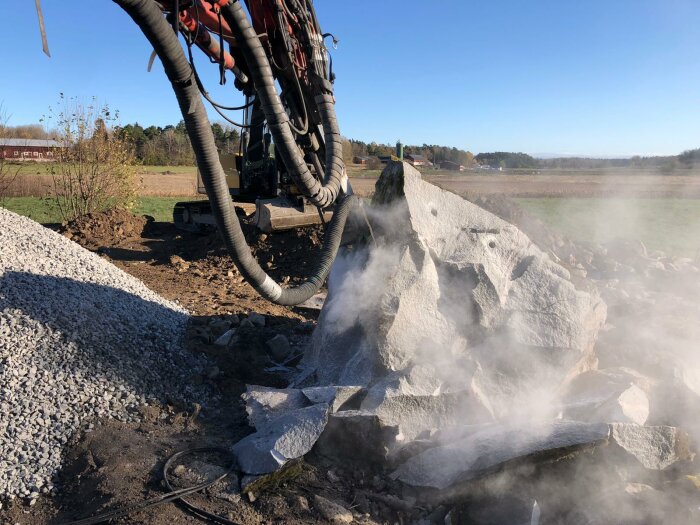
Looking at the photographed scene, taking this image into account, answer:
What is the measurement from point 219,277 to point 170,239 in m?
4.33

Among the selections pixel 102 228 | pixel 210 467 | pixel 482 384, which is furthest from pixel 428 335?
pixel 102 228

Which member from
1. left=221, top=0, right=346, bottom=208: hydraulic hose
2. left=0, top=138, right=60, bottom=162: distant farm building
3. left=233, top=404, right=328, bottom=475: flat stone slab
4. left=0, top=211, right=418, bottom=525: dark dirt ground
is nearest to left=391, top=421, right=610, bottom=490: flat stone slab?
left=0, top=211, right=418, bottom=525: dark dirt ground

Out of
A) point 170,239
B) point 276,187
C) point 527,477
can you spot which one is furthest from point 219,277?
point 527,477

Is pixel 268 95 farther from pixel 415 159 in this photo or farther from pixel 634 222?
pixel 634 222

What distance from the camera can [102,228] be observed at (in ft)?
41.2

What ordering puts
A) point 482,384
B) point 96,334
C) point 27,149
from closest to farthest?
point 482,384, point 96,334, point 27,149

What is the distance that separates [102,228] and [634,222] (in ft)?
47.1

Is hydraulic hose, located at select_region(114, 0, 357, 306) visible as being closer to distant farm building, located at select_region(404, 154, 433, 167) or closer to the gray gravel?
the gray gravel

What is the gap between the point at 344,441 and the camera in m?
3.79

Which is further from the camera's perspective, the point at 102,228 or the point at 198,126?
the point at 102,228

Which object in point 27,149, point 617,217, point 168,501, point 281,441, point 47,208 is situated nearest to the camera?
point 168,501

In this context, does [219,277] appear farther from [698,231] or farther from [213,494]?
[698,231]

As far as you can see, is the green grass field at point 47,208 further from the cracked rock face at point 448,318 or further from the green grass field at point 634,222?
the cracked rock face at point 448,318

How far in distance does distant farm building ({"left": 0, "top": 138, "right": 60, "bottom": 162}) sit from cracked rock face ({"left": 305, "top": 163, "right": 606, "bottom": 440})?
35.8 ft
